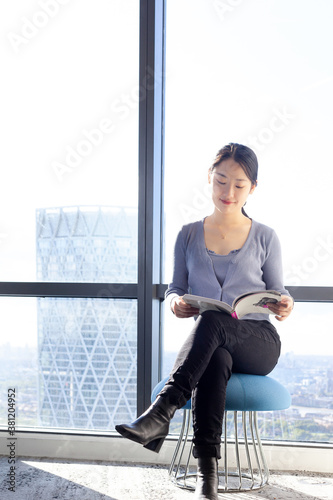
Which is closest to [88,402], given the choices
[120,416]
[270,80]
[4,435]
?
[120,416]

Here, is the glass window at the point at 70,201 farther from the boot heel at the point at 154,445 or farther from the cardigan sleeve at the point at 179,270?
the boot heel at the point at 154,445

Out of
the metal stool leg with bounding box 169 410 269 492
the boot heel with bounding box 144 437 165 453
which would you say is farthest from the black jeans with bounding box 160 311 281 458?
the metal stool leg with bounding box 169 410 269 492

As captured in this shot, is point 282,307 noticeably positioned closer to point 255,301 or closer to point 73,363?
point 255,301

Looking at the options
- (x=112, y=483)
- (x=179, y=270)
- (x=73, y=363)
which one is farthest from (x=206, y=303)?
(x=73, y=363)

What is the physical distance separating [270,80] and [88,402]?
64.4 inches

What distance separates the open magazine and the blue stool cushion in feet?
0.73

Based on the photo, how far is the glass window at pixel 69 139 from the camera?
2.56 meters

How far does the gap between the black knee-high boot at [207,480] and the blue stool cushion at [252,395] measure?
196mm

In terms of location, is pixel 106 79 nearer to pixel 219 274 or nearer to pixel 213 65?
pixel 213 65

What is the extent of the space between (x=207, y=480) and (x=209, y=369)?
0.32 meters

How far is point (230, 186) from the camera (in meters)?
2.12

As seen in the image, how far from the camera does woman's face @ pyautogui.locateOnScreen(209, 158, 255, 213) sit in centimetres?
212

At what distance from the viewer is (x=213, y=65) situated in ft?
8.27

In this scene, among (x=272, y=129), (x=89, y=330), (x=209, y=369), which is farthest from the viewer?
(x=89, y=330)
